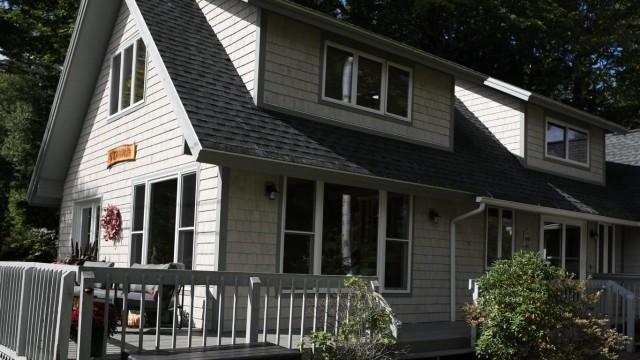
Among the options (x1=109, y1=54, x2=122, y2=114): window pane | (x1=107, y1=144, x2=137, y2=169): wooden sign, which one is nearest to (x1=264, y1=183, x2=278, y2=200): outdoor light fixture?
(x1=107, y1=144, x2=137, y2=169): wooden sign

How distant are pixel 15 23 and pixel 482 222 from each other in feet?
66.1

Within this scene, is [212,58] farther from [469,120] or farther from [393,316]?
[469,120]

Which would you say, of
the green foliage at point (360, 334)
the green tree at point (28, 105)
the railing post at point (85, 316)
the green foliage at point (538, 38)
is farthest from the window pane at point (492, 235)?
the green tree at point (28, 105)

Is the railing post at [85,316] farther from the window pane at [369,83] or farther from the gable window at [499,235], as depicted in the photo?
the gable window at [499,235]

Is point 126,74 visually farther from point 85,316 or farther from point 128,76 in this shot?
point 85,316

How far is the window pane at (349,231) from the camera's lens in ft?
36.1

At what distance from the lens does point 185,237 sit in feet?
35.1

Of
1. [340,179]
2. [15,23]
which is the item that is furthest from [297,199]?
[15,23]

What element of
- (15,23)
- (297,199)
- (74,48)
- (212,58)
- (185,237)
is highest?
(15,23)

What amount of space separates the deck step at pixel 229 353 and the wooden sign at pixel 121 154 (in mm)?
6365

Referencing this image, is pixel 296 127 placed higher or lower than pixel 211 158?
higher

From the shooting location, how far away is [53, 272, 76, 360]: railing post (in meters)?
6.12

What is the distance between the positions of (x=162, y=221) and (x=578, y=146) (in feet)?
38.4

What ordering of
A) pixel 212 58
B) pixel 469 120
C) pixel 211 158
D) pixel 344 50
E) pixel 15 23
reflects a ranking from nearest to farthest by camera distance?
pixel 211 158 < pixel 212 58 < pixel 344 50 < pixel 469 120 < pixel 15 23
